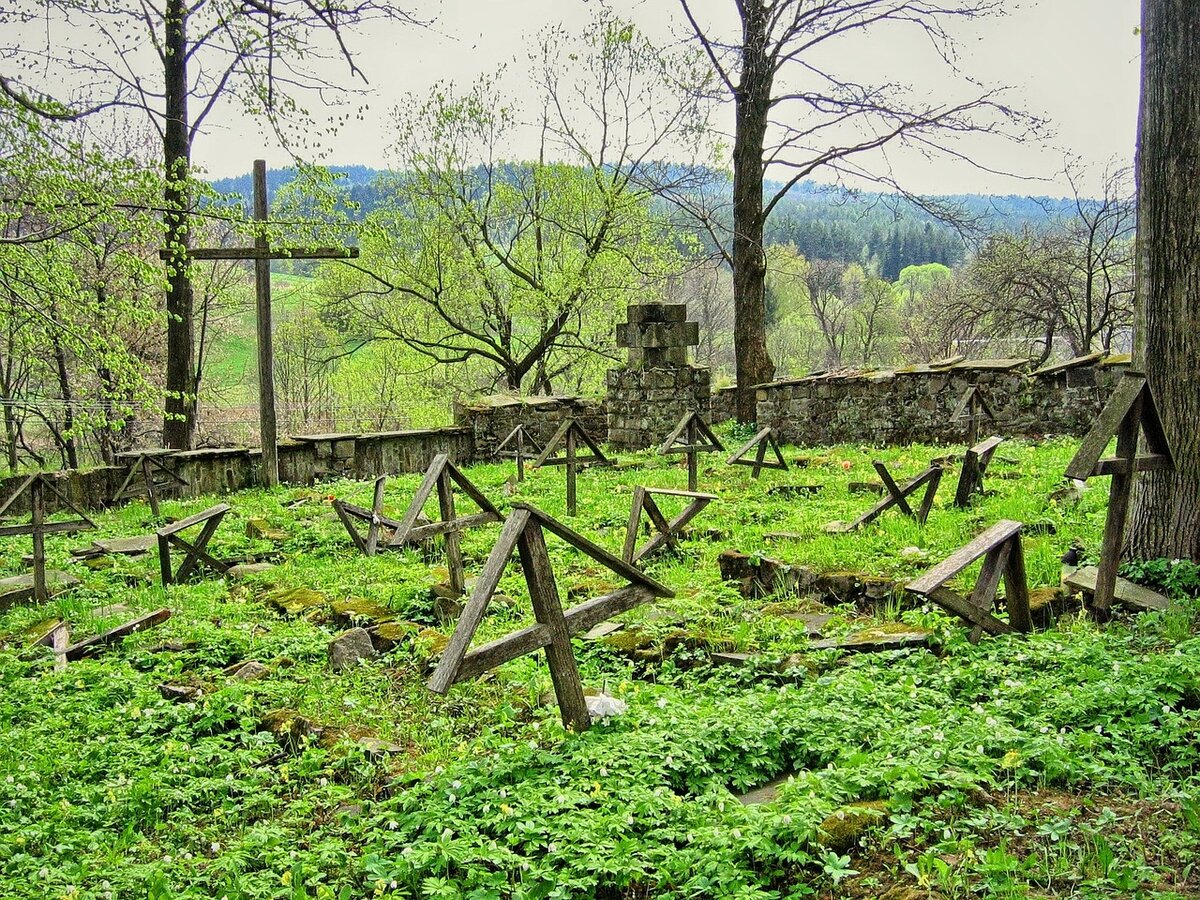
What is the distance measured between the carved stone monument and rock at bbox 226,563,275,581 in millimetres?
8570

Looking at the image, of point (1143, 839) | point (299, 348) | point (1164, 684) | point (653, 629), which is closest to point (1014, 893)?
point (1143, 839)

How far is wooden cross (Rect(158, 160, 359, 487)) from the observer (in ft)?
40.7

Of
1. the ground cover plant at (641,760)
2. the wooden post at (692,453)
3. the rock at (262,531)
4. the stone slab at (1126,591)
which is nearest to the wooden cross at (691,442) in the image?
the wooden post at (692,453)

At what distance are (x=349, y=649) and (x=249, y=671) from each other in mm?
621

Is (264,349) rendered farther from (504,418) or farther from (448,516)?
(448,516)

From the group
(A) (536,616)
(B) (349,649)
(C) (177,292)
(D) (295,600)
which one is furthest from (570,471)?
(C) (177,292)

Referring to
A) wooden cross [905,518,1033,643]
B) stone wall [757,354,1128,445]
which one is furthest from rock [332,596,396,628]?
stone wall [757,354,1128,445]

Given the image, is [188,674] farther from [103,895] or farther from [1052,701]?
[1052,701]

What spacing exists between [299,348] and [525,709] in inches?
1273

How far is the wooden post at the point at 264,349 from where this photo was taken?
42.9 feet

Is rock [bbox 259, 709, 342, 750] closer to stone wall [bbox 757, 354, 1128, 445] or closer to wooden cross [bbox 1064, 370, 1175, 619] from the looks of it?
wooden cross [bbox 1064, 370, 1175, 619]

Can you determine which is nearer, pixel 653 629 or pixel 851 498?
pixel 653 629

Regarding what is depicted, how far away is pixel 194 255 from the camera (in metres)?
12.6

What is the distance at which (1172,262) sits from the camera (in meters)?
5.19
